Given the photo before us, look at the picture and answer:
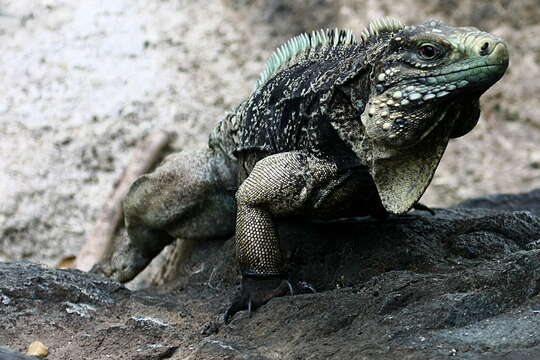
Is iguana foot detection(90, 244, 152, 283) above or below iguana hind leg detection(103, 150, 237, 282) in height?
below

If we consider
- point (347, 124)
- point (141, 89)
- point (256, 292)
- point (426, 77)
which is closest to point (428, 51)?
point (426, 77)

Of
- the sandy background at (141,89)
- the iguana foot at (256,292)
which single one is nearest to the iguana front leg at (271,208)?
the iguana foot at (256,292)

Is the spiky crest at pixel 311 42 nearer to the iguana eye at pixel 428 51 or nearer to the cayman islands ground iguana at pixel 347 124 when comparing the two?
Answer: the cayman islands ground iguana at pixel 347 124

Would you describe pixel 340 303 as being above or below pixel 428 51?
below

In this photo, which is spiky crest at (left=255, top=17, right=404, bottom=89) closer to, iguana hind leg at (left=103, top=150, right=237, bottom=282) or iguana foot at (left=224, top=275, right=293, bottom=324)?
iguana hind leg at (left=103, top=150, right=237, bottom=282)

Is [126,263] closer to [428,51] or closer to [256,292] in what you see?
[256,292]

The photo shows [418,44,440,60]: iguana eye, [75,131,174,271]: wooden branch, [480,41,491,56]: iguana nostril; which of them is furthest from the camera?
[75,131,174,271]: wooden branch

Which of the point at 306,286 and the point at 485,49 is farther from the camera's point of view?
the point at 306,286

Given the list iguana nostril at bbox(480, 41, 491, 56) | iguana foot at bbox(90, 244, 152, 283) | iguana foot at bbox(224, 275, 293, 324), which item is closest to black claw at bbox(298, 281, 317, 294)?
iguana foot at bbox(224, 275, 293, 324)
